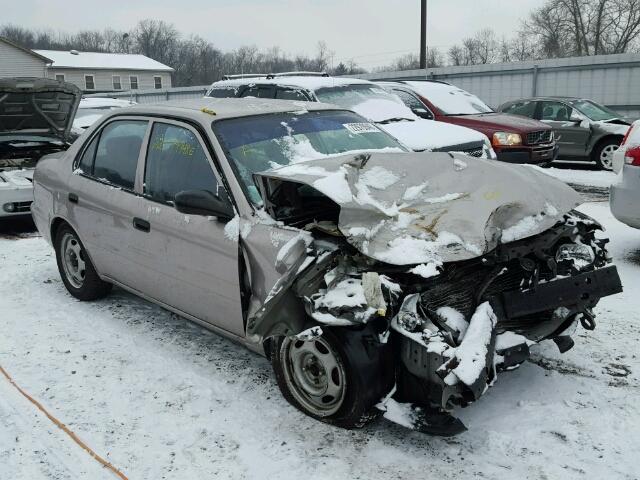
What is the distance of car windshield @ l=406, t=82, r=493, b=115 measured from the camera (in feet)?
35.3

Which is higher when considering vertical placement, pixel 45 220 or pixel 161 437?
pixel 45 220

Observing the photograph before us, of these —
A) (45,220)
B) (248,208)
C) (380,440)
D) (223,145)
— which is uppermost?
(223,145)

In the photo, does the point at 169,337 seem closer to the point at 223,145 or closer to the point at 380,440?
the point at 223,145

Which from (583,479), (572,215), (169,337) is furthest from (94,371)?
(572,215)

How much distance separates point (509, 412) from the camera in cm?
326

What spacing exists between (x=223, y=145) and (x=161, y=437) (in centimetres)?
176

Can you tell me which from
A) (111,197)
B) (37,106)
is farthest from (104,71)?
(111,197)

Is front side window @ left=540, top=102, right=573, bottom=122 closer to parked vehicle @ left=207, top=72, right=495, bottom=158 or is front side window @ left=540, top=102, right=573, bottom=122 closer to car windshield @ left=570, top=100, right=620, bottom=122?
car windshield @ left=570, top=100, right=620, bottom=122

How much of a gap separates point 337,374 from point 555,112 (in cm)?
1154

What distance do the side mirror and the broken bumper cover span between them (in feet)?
4.23

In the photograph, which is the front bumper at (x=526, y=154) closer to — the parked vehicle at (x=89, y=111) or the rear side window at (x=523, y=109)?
the rear side window at (x=523, y=109)

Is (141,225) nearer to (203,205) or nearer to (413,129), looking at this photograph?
(203,205)

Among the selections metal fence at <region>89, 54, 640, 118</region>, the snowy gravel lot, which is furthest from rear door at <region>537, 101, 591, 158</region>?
the snowy gravel lot

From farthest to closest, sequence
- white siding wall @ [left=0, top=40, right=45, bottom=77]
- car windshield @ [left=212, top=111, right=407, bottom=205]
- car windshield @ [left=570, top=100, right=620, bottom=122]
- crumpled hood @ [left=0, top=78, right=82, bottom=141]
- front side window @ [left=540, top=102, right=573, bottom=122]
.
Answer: white siding wall @ [left=0, top=40, right=45, bottom=77], front side window @ [left=540, top=102, right=573, bottom=122], car windshield @ [left=570, top=100, right=620, bottom=122], crumpled hood @ [left=0, top=78, right=82, bottom=141], car windshield @ [left=212, top=111, right=407, bottom=205]
